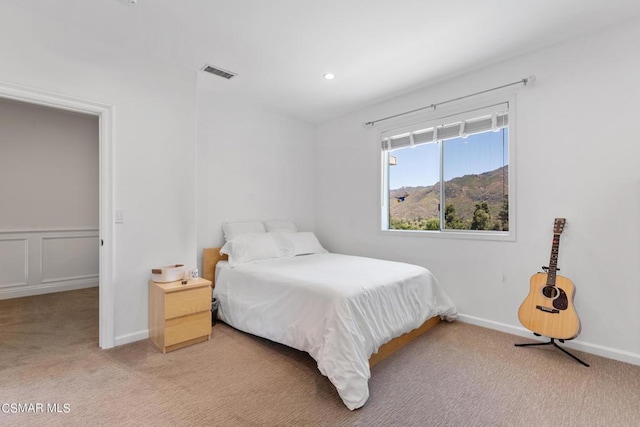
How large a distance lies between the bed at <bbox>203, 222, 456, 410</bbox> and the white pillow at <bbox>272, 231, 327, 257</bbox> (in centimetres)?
21

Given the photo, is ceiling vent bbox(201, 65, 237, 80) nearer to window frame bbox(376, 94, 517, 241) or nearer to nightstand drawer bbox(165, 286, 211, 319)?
window frame bbox(376, 94, 517, 241)

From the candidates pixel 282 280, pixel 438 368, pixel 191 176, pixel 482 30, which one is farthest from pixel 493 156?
pixel 191 176

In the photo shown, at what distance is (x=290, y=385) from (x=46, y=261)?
4.30 m

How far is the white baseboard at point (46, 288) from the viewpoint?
155 inches

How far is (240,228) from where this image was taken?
3695 millimetres

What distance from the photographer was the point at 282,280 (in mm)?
2557

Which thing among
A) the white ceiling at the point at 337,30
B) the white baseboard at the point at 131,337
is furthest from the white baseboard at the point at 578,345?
the white baseboard at the point at 131,337

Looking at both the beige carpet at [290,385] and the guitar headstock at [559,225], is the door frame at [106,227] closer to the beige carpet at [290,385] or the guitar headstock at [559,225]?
the beige carpet at [290,385]

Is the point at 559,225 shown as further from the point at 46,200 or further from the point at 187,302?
the point at 46,200

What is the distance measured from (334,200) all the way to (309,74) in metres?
1.85

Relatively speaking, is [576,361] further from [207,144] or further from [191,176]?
[207,144]
